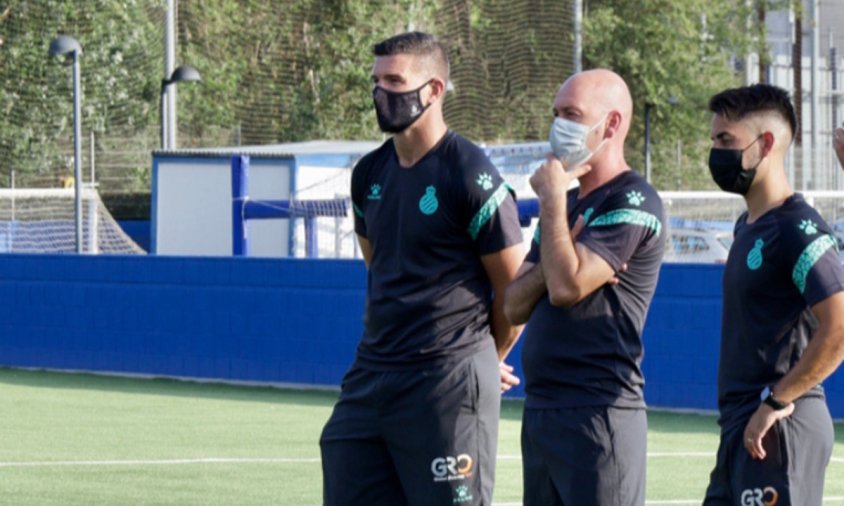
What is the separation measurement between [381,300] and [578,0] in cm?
3114

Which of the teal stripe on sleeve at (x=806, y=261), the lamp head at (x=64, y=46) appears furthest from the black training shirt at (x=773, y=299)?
the lamp head at (x=64, y=46)

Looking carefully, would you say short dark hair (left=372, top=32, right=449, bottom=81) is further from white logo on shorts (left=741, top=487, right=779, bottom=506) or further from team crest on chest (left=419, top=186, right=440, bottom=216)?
white logo on shorts (left=741, top=487, right=779, bottom=506)

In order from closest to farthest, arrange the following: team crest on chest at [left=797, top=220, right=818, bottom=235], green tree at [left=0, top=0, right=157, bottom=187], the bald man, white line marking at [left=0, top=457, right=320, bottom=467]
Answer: the bald man → team crest on chest at [left=797, top=220, right=818, bottom=235] → white line marking at [left=0, top=457, right=320, bottom=467] → green tree at [left=0, top=0, right=157, bottom=187]

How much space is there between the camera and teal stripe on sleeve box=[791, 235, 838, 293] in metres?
5.45

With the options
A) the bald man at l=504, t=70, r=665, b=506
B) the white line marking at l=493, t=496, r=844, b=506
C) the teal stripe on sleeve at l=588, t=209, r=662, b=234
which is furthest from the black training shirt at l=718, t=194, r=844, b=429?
the white line marking at l=493, t=496, r=844, b=506

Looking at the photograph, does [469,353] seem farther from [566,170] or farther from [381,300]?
[566,170]

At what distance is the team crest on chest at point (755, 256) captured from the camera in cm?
555

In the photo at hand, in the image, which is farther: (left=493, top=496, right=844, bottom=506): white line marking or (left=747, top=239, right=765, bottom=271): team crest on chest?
(left=493, top=496, right=844, bottom=506): white line marking

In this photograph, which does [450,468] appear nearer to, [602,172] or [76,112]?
[602,172]

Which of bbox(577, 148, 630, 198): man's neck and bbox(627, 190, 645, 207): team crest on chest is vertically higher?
bbox(577, 148, 630, 198): man's neck

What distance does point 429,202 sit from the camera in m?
5.79

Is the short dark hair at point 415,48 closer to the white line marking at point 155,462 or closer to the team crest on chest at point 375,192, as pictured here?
the team crest on chest at point 375,192

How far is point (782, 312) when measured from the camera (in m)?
5.52

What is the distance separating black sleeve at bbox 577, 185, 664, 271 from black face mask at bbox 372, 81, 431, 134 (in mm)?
804
